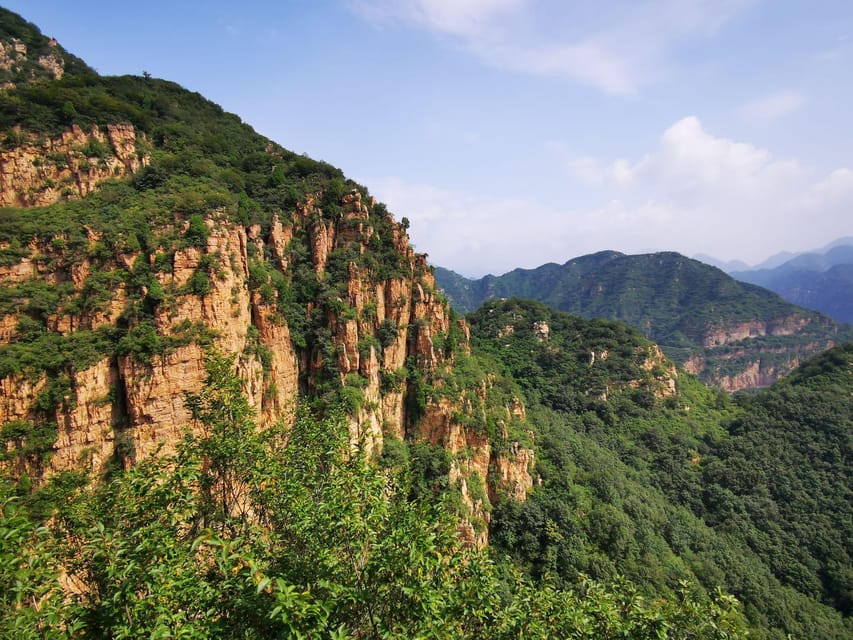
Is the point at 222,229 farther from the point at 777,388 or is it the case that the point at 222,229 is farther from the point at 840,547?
the point at 777,388

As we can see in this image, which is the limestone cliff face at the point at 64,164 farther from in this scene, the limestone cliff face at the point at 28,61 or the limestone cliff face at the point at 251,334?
the limestone cliff face at the point at 28,61

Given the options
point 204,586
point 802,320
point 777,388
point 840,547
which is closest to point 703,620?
point 204,586

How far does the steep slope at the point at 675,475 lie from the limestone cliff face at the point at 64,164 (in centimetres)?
4341

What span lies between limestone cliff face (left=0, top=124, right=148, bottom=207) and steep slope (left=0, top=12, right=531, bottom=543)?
3.7 inches

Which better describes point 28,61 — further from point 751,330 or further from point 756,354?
point 751,330

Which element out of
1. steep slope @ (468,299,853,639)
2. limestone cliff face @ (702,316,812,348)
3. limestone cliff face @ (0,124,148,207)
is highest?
limestone cliff face @ (0,124,148,207)

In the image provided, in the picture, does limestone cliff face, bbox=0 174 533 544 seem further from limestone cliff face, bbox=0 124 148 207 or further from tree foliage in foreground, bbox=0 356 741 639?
tree foliage in foreground, bbox=0 356 741 639

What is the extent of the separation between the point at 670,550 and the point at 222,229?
51.6 meters

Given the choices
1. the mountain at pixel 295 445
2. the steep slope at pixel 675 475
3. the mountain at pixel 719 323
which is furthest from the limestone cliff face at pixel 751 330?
the mountain at pixel 295 445

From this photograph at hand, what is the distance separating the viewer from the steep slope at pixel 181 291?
20.5 meters

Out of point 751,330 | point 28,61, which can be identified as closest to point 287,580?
point 28,61

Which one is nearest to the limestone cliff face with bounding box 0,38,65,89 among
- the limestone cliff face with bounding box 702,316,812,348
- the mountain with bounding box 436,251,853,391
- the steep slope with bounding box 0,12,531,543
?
the steep slope with bounding box 0,12,531,543

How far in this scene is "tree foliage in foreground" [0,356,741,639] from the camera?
711cm

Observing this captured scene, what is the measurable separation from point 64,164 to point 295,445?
1145 inches
